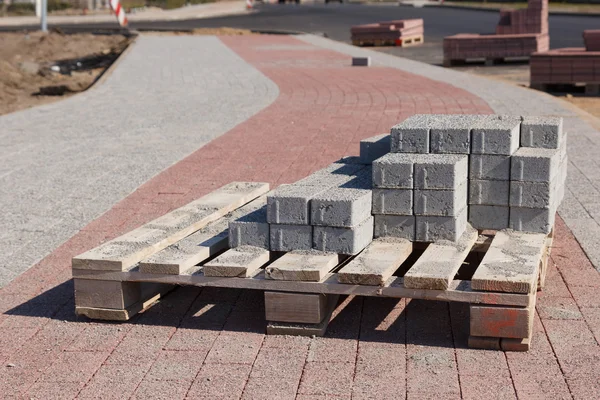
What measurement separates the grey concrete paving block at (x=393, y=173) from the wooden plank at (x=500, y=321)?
946 millimetres

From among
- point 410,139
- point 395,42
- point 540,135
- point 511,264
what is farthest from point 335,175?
point 395,42

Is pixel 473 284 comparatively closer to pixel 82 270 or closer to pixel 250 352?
pixel 250 352

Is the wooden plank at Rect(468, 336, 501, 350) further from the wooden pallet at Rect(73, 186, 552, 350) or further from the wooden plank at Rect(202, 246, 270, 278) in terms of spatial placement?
the wooden plank at Rect(202, 246, 270, 278)

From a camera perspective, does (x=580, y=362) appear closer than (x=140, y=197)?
Yes

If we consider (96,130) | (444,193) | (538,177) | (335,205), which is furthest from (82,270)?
(96,130)

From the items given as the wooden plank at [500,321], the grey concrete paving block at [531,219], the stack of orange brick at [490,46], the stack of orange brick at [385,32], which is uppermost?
the stack of orange brick at [385,32]

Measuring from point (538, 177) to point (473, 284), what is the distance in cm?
113

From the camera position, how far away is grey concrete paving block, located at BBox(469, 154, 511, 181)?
5630 mm

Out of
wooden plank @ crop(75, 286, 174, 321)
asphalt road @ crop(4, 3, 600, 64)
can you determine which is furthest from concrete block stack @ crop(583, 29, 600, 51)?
wooden plank @ crop(75, 286, 174, 321)

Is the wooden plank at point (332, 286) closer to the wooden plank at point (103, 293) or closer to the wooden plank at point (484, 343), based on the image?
the wooden plank at point (103, 293)

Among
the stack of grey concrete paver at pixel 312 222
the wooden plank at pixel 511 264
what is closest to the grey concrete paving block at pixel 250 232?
the stack of grey concrete paver at pixel 312 222

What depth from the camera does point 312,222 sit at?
5277mm

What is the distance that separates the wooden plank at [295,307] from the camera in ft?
16.5

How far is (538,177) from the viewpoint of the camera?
5.62 meters
